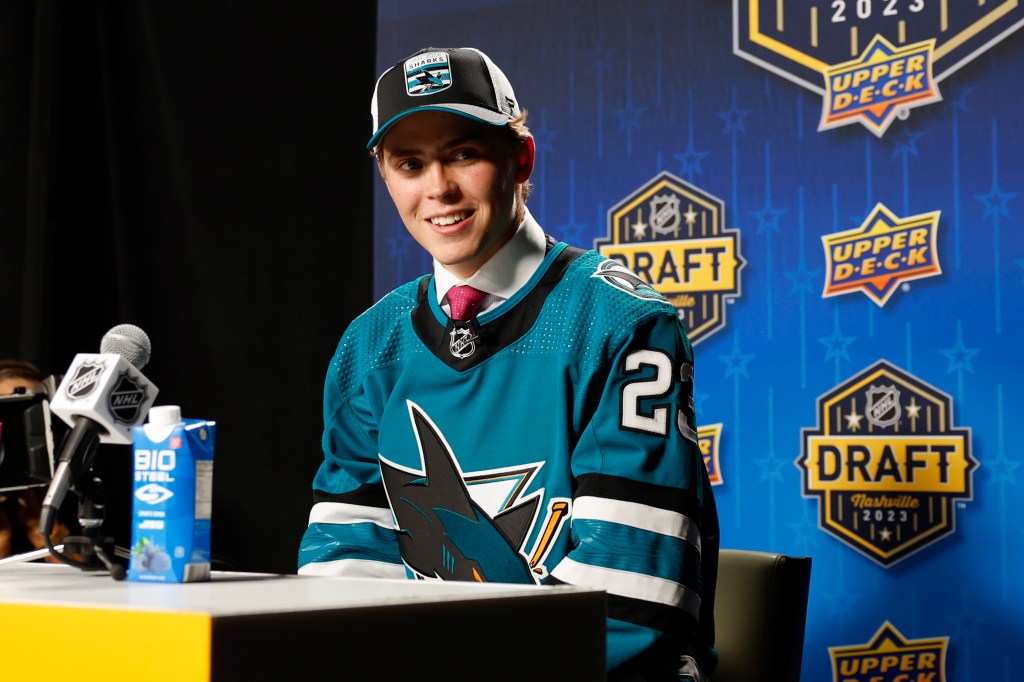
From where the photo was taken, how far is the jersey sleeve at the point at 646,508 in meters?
1.09

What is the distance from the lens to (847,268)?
2.26m

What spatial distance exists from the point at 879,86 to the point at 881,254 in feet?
1.06

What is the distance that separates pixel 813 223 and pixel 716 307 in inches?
9.9

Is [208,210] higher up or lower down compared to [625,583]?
higher up

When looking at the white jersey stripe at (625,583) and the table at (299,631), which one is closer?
the table at (299,631)

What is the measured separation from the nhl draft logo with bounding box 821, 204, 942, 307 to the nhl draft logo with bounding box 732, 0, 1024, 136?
19 centimetres

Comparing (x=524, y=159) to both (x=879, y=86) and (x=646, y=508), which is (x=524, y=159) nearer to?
(x=646, y=508)

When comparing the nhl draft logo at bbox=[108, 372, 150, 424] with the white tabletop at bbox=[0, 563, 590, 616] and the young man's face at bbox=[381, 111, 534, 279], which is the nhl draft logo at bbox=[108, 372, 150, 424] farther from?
the young man's face at bbox=[381, 111, 534, 279]

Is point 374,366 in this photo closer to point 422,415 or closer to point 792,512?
point 422,415

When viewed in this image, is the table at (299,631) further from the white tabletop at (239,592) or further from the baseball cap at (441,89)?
the baseball cap at (441,89)

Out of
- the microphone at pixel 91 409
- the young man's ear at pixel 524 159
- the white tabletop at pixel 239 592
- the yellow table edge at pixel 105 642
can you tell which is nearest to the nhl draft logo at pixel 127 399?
the microphone at pixel 91 409

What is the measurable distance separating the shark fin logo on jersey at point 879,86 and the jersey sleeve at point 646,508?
3.79 feet

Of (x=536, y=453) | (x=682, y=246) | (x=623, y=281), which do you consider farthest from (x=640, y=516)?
(x=682, y=246)

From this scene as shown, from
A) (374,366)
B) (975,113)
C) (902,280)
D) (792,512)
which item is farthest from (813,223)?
(374,366)
